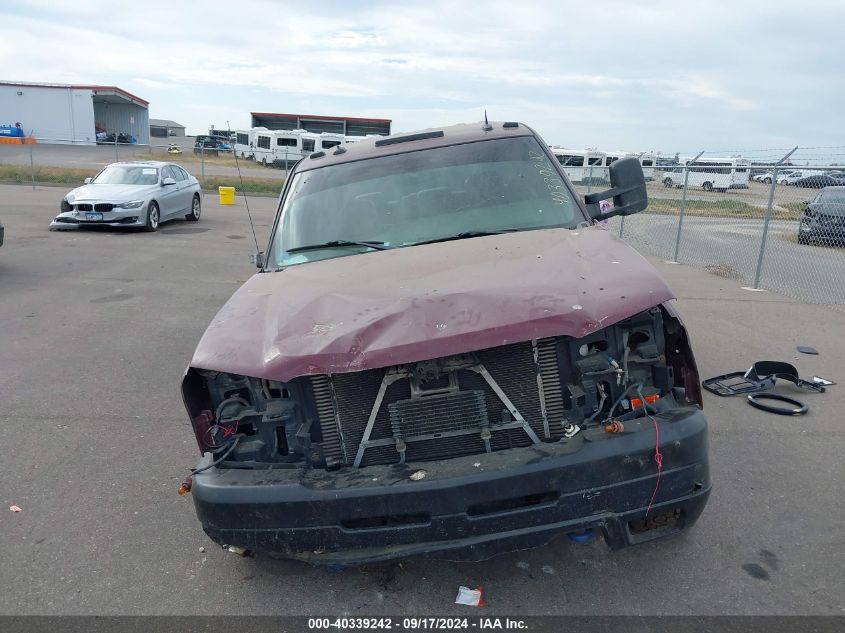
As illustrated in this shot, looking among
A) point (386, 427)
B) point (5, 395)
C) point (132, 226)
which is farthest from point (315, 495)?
point (132, 226)

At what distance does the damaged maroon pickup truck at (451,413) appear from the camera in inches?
110

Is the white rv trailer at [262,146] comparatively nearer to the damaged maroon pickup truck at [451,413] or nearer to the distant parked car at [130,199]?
the distant parked car at [130,199]

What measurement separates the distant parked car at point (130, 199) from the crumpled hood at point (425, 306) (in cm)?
1279

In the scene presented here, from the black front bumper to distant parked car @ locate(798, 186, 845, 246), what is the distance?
34.9 feet

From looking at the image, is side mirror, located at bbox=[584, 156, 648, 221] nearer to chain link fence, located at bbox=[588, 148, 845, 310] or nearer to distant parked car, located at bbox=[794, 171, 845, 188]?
chain link fence, located at bbox=[588, 148, 845, 310]

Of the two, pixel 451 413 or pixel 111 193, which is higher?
pixel 451 413

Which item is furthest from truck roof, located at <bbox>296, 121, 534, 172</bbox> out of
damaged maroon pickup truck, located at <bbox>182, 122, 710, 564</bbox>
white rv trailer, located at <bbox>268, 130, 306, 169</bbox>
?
white rv trailer, located at <bbox>268, 130, 306, 169</bbox>

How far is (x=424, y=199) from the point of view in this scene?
454 centimetres

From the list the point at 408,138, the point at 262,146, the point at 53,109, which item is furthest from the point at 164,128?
the point at 408,138

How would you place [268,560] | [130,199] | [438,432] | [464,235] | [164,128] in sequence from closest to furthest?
1. [438,432]
2. [268,560]
3. [464,235]
4. [130,199]
5. [164,128]

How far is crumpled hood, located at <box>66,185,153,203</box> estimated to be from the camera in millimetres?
15191

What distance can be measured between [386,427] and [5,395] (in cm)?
424

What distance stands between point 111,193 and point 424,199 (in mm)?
13086

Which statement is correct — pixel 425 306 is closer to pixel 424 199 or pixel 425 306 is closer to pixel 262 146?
pixel 424 199
